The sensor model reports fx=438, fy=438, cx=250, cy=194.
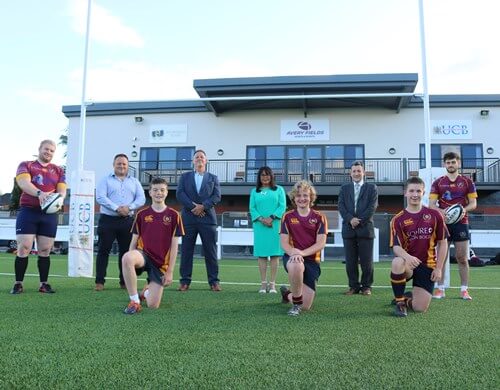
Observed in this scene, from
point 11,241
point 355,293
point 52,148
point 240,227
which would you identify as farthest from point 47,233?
point 11,241

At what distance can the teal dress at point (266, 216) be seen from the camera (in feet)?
17.8

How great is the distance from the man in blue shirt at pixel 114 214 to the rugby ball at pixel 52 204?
566 millimetres

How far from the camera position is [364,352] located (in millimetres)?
2555

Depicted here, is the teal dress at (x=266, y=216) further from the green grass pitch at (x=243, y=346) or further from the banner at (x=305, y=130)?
the banner at (x=305, y=130)

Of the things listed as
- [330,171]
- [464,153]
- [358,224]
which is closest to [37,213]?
[358,224]

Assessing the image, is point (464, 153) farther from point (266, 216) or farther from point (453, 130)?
point (266, 216)

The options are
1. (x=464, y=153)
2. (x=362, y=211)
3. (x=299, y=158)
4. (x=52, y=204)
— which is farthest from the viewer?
(x=299, y=158)

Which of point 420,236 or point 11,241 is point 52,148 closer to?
point 420,236

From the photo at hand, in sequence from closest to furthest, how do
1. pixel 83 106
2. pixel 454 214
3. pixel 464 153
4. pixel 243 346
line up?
1. pixel 243 346
2. pixel 454 214
3. pixel 83 106
4. pixel 464 153

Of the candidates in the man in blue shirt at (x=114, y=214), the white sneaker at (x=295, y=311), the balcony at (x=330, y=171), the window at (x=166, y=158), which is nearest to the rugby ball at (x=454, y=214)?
the white sneaker at (x=295, y=311)

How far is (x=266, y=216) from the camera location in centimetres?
552

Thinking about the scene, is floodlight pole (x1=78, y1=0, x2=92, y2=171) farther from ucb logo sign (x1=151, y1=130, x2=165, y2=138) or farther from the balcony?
ucb logo sign (x1=151, y1=130, x2=165, y2=138)

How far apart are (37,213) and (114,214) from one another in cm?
88

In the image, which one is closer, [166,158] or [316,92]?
[316,92]
